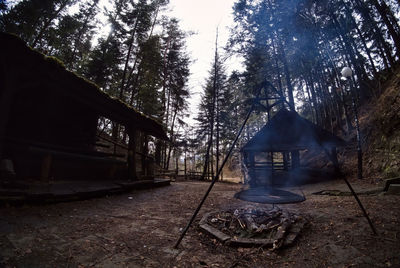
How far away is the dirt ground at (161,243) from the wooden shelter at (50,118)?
2857mm

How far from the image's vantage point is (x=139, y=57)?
641 inches

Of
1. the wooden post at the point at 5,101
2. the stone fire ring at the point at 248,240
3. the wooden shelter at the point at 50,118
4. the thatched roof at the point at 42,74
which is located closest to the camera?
the stone fire ring at the point at 248,240

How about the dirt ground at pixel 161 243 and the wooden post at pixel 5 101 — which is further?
the wooden post at pixel 5 101

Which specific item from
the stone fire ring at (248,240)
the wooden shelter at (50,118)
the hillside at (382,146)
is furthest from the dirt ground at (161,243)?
the hillside at (382,146)

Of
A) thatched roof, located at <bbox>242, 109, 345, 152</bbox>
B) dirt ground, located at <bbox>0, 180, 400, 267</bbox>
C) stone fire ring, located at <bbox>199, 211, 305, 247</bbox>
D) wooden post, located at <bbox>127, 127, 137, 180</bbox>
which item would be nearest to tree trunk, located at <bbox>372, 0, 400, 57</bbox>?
thatched roof, located at <bbox>242, 109, 345, 152</bbox>

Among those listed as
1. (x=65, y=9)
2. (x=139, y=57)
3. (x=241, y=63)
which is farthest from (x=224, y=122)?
(x=65, y=9)

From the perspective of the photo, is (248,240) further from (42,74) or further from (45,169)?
(42,74)

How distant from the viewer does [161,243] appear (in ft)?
8.36

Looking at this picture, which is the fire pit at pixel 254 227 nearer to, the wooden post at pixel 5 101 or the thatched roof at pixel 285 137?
the thatched roof at pixel 285 137

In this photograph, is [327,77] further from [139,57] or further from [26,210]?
[26,210]

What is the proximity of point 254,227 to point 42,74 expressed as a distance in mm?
6578

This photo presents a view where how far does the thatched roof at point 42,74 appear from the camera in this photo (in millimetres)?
4008

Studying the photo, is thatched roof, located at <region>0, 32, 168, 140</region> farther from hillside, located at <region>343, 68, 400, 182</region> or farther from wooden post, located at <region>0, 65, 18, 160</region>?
hillside, located at <region>343, 68, 400, 182</region>

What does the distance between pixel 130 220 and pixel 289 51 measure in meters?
14.5
